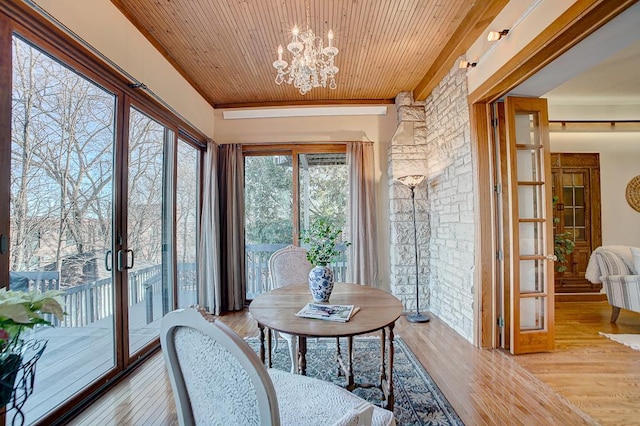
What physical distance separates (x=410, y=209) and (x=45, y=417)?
148 inches

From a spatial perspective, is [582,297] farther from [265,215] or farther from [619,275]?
[265,215]

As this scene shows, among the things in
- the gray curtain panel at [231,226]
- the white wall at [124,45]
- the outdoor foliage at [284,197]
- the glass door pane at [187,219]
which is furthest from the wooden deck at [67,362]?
the outdoor foliage at [284,197]

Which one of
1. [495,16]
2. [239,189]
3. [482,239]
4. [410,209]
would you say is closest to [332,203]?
[410,209]

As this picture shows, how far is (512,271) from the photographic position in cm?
261

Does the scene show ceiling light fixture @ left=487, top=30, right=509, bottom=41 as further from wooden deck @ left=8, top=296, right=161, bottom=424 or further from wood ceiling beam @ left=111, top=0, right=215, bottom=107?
wooden deck @ left=8, top=296, right=161, bottom=424

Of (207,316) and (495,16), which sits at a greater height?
(495,16)

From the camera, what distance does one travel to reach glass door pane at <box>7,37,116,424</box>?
1597mm

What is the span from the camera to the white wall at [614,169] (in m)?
4.31

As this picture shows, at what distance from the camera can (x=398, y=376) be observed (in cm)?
222

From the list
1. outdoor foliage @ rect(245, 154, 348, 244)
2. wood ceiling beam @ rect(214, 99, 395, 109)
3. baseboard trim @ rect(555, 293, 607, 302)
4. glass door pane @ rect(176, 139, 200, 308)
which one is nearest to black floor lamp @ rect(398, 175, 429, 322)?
outdoor foliage @ rect(245, 154, 348, 244)

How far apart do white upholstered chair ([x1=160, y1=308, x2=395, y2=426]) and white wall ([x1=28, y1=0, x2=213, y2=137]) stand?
83.1 inches

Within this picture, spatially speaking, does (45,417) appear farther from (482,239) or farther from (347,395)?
(482,239)

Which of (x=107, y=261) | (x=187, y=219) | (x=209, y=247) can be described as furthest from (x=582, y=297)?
(x=107, y=261)

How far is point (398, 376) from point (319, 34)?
311 cm
